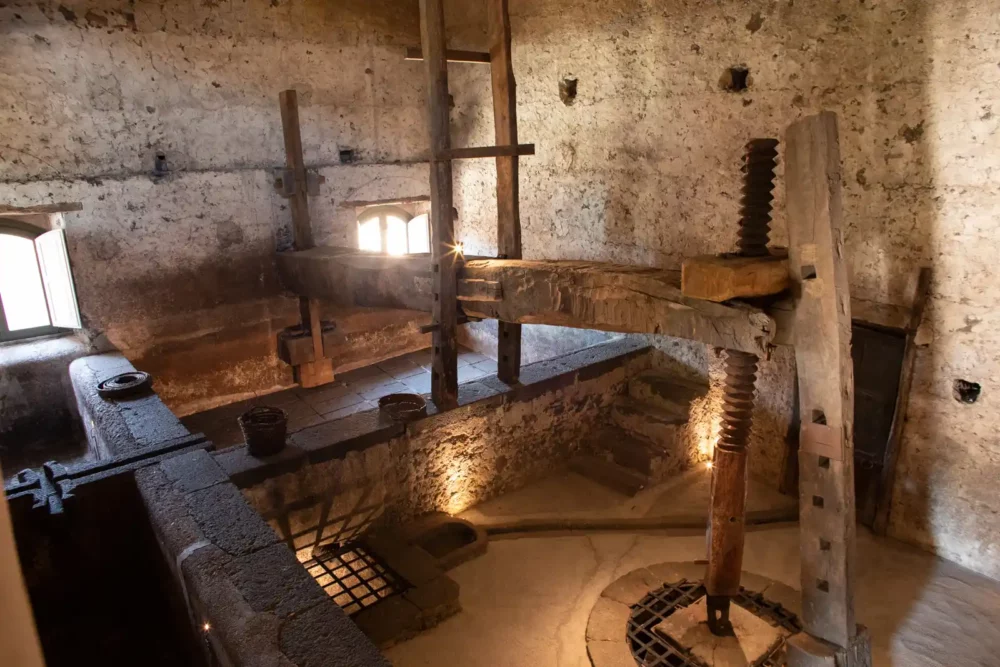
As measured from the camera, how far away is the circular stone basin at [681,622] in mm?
3908

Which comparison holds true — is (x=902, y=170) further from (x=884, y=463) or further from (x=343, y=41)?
(x=343, y=41)

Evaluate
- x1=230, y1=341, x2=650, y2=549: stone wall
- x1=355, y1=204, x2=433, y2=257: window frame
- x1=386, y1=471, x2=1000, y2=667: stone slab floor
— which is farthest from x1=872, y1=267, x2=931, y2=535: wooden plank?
x1=355, y1=204, x2=433, y2=257: window frame

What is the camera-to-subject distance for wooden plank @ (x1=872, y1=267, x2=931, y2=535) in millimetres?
4707

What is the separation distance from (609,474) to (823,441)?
2.91 m

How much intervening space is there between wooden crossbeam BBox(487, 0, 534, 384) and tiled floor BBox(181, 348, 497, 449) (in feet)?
4.53

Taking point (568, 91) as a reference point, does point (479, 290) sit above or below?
below

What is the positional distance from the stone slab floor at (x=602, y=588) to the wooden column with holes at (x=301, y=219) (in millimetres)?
2613

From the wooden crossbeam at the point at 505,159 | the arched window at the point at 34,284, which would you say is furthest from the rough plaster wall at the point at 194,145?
the wooden crossbeam at the point at 505,159

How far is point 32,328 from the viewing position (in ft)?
19.8

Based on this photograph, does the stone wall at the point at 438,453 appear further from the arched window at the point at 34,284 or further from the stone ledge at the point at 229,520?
the arched window at the point at 34,284

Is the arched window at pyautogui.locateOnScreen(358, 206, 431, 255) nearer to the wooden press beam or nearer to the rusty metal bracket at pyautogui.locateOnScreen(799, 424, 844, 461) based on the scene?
the wooden press beam

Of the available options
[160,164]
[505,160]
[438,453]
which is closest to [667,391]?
[438,453]

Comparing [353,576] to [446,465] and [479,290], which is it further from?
[479,290]

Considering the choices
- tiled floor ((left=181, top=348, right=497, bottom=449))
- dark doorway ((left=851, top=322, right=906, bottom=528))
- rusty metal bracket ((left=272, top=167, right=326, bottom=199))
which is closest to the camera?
dark doorway ((left=851, top=322, right=906, bottom=528))
